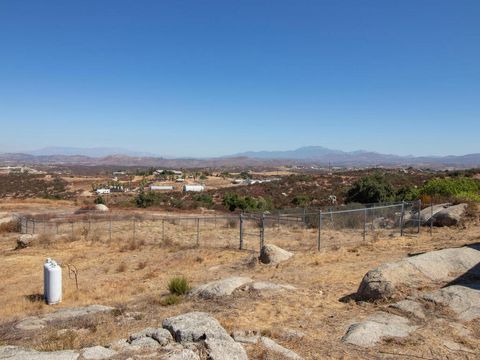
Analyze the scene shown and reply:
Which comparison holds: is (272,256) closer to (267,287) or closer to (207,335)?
(267,287)

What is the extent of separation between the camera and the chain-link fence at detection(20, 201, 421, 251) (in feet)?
72.0

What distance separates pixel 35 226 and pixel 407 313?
101ft

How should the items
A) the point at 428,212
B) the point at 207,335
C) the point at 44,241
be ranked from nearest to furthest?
1. the point at 207,335
2. the point at 428,212
3. the point at 44,241

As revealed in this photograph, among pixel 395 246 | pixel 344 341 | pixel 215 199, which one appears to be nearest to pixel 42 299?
pixel 344 341

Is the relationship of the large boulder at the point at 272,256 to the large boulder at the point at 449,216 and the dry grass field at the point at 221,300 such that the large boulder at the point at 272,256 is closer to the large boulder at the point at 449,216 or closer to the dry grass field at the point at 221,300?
the dry grass field at the point at 221,300

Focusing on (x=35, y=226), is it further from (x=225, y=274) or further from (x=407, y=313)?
(x=407, y=313)

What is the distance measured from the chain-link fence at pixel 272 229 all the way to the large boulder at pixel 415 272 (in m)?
6.40

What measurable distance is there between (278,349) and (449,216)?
62.8ft

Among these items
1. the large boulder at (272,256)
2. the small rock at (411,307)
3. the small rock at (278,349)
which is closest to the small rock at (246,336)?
the small rock at (278,349)

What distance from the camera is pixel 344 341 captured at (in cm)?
839

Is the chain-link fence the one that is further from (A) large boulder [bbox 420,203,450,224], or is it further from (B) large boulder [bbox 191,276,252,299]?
(B) large boulder [bbox 191,276,252,299]

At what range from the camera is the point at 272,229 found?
2780 centimetres

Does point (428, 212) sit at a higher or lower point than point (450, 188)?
lower

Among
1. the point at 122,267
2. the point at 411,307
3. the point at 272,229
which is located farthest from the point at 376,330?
the point at 272,229
